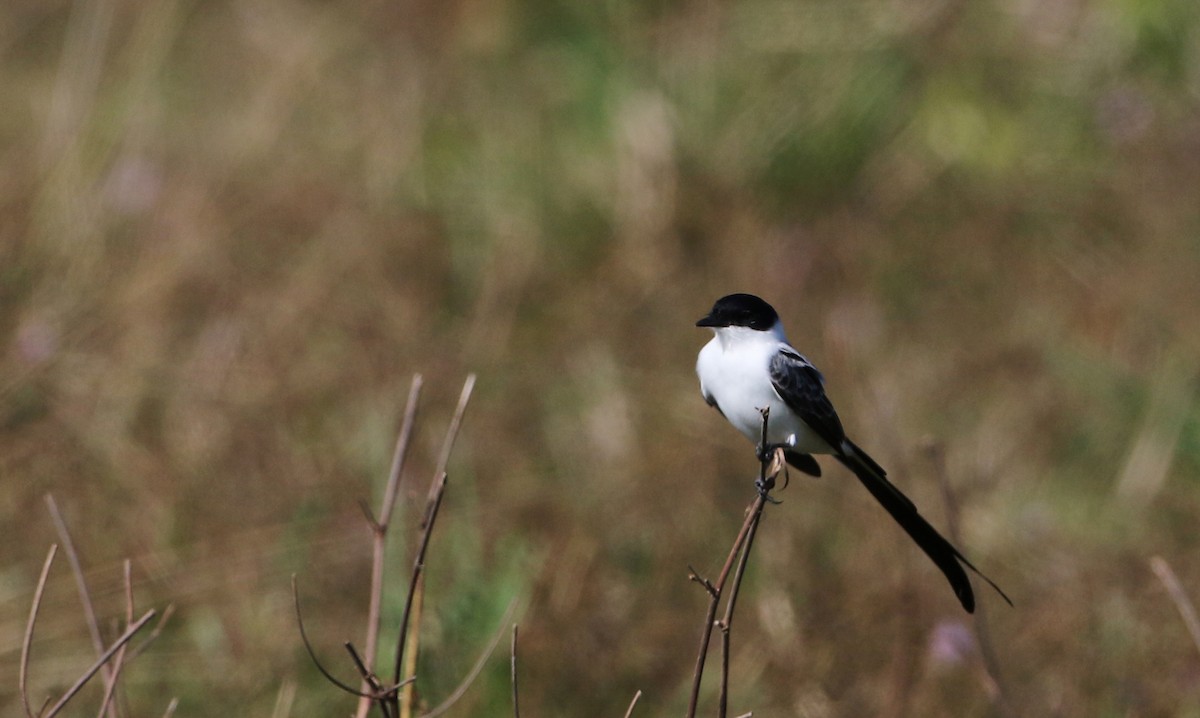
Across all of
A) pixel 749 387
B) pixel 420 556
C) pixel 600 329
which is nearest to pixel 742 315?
pixel 749 387

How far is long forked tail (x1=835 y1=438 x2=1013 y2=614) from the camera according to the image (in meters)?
2.32

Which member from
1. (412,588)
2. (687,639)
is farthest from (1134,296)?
(412,588)

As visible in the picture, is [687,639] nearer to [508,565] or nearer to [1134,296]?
[508,565]

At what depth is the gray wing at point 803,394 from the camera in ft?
8.96

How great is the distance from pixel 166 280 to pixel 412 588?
3.48m

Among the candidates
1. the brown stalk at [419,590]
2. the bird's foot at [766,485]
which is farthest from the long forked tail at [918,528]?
the brown stalk at [419,590]

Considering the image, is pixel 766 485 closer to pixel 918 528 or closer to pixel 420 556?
pixel 918 528

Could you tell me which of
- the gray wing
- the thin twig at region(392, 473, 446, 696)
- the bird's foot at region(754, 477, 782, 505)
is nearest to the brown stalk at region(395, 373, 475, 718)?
the thin twig at region(392, 473, 446, 696)

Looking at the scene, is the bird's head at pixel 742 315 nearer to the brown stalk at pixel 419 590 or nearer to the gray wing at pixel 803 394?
the gray wing at pixel 803 394

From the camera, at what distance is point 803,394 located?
2.75 meters

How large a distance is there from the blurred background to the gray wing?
0.24 metres

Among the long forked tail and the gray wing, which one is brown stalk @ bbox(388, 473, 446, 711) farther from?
the gray wing

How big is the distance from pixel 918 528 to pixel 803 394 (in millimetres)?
362

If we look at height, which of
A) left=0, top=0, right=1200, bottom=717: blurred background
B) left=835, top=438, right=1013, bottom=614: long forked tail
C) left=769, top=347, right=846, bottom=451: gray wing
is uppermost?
left=769, top=347, right=846, bottom=451: gray wing
